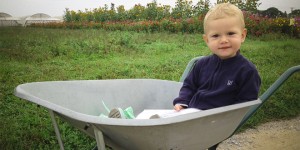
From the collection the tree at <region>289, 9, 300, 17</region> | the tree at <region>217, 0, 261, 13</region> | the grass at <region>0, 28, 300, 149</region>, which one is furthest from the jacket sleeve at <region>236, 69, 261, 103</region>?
the tree at <region>217, 0, 261, 13</region>

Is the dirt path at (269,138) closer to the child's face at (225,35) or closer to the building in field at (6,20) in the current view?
the child's face at (225,35)

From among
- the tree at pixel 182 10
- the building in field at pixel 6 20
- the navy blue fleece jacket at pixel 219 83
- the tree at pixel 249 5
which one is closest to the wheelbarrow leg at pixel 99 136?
the navy blue fleece jacket at pixel 219 83

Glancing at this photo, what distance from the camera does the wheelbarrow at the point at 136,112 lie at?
1.05 m

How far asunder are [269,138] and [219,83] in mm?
1603

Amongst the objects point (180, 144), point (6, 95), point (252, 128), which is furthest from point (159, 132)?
point (6, 95)

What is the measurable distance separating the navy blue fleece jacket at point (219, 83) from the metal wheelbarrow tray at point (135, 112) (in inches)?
4.4

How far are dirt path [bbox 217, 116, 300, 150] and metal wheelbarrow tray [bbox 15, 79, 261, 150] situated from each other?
111 centimetres

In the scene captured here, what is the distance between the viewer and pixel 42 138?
99.9 inches

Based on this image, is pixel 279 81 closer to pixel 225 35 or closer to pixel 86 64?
pixel 225 35

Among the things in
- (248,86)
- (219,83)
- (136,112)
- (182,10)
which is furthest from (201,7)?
(248,86)

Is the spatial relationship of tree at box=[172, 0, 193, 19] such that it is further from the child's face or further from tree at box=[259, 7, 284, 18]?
the child's face

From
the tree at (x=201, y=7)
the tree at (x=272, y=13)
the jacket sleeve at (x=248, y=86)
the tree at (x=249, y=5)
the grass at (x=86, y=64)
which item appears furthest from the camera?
the tree at (x=201, y=7)

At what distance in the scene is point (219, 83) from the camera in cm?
158

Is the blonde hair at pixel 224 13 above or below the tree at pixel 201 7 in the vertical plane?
below
